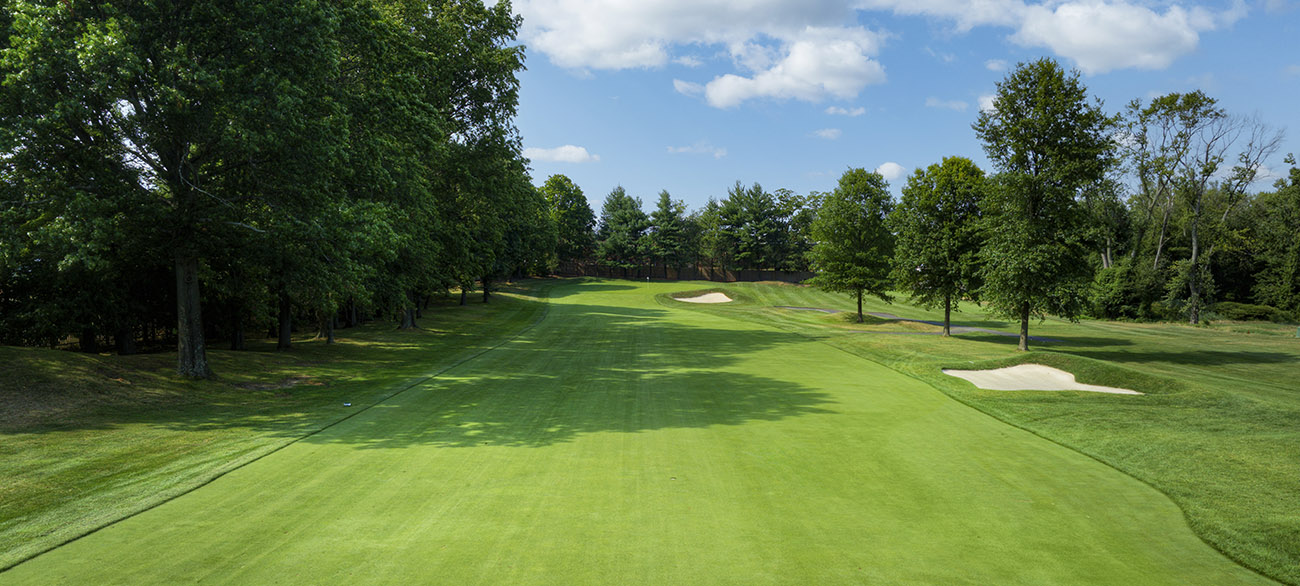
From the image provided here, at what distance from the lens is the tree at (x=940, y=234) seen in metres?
29.2

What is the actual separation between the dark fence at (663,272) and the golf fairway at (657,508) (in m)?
73.5

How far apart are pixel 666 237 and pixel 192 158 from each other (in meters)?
→ 69.9

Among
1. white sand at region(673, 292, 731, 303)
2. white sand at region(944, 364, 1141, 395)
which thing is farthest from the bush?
white sand at region(944, 364, 1141, 395)

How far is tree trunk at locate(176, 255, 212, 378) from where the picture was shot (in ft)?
46.4

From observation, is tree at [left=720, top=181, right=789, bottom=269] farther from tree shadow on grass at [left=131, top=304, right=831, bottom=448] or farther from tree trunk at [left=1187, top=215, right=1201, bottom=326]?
tree shadow on grass at [left=131, top=304, right=831, bottom=448]

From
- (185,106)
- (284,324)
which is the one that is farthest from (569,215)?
(185,106)

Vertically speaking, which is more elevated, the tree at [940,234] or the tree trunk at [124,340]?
the tree at [940,234]

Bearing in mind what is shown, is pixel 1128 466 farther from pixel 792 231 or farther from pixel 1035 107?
pixel 792 231

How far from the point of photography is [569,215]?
279ft

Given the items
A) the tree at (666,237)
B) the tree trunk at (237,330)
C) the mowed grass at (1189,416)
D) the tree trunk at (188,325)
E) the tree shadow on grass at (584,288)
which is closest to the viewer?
the mowed grass at (1189,416)

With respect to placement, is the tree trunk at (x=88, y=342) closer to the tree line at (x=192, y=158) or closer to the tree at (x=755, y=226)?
the tree line at (x=192, y=158)

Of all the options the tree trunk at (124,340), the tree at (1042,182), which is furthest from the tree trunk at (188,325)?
the tree at (1042,182)

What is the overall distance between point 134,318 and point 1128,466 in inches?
982

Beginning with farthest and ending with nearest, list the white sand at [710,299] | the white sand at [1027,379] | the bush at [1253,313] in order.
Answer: the white sand at [710,299] → the bush at [1253,313] → the white sand at [1027,379]
